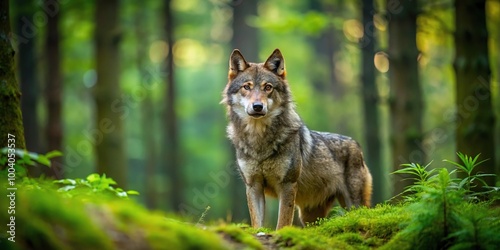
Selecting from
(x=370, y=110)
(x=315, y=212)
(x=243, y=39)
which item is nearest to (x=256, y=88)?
(x=315, y=212)

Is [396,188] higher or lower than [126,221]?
lower

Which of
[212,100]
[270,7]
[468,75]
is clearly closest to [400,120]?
→ [468,75]

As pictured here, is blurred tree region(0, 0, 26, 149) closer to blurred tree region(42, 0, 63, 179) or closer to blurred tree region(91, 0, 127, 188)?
blurred tree region(91, 0, 127, 188)

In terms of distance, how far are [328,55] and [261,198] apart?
26.1m

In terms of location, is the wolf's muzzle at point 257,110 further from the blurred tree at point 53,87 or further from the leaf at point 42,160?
the blurred tree at point 53,87

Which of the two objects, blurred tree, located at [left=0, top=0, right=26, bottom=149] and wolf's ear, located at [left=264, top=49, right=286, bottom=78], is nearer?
blurred tree, located at [left=0, top=0, right=26, bottom=149]

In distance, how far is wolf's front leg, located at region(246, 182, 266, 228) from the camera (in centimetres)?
718

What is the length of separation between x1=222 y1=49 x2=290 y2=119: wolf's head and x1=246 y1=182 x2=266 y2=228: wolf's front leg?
968 mm

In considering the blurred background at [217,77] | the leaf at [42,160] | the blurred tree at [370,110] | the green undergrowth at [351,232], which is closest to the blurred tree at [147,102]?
the blurred background at [217,77]

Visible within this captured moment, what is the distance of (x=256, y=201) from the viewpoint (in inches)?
285

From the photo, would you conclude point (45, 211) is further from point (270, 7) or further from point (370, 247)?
point (270, 7)

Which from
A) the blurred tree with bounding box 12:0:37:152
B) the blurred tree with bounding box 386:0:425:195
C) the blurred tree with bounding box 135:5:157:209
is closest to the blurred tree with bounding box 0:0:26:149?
the blurred tree with bounding box 386:0:425:195

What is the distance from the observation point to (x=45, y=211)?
140 inches

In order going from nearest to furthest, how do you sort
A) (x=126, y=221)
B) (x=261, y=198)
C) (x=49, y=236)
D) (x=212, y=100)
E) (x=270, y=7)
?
1. (x=49, y=236)
2. (x=126, y=221)
3. (x=261, y=198)
4. (x=270, y=7)
5. (x=212, y=100)
